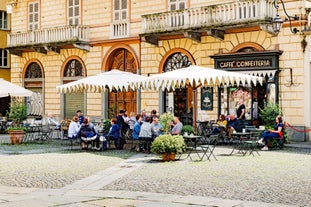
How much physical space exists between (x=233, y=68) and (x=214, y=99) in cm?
190

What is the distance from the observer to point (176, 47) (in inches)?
1043

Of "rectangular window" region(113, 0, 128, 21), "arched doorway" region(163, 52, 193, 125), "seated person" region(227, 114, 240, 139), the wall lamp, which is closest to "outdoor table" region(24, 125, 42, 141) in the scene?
"arched doorway" region(163, 52, 193, 125)

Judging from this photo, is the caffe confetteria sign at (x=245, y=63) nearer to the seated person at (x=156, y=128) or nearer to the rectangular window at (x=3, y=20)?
the seated person at (x=156, y=128)

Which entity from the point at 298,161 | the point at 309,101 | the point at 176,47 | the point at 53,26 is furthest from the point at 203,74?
the point at 53,26

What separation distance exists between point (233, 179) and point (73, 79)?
20677mm

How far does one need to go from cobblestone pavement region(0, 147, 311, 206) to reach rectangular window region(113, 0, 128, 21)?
13142 millimetres

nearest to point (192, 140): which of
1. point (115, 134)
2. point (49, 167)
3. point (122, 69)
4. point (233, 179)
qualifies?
point (115, 134)

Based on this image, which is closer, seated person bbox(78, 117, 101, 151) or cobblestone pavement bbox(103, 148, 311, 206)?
cobblestone pavement bbox(103, 148, 311, 206)

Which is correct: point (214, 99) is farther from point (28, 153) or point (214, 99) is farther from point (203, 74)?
point (28, 153)

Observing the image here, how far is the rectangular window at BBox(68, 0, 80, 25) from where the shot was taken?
3145 centimetres

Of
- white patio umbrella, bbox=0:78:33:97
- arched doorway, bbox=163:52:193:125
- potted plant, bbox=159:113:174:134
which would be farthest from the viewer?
arched doorway, bbox=163:52:193:125

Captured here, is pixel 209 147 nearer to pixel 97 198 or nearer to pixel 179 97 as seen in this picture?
pixel 179 97

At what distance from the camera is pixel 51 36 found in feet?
103

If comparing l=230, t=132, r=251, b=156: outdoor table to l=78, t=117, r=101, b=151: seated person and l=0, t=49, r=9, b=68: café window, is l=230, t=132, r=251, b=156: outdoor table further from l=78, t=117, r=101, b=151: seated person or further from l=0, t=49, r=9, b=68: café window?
l=0, t=49, r=9, b=68: café window
